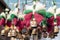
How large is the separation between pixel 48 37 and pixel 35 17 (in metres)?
0.29

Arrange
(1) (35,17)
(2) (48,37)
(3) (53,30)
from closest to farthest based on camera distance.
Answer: (1) (35,17)
(3) (53,30)
(2) (48,37)

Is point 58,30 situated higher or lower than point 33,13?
lower

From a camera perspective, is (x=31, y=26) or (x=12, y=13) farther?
(x=12, y=13)

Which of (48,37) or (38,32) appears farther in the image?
(48,37)

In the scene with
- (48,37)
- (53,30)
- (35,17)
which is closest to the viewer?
(35,17)

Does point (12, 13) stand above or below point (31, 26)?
above

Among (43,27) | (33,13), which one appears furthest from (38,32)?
(33,13)

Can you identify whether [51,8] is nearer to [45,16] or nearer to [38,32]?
[45,16]

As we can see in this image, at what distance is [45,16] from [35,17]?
7 centimetres

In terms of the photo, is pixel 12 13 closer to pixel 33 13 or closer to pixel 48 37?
pixel 33 13

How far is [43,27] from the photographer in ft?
5.64

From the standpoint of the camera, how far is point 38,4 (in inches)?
65.4

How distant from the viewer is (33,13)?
165 cm

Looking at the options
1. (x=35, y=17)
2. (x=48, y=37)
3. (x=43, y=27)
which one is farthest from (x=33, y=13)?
(x=48, y=37)
